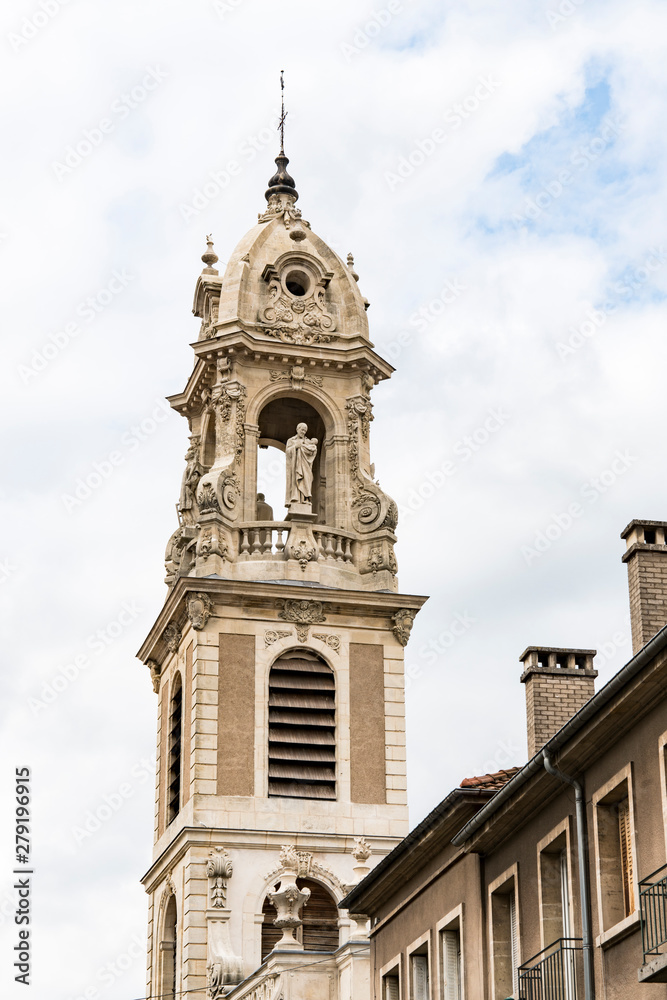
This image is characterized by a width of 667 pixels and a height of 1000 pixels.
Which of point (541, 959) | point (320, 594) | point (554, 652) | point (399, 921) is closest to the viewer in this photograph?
point (541, 959)

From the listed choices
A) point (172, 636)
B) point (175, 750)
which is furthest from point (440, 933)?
point (172, 636)

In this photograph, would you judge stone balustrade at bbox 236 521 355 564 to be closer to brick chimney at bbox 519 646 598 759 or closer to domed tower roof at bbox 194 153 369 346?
domed tower roof at bbox 194 153 369 346

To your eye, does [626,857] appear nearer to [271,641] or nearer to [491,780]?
[491,780]

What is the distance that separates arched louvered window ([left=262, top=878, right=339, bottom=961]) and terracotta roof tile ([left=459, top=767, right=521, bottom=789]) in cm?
1714

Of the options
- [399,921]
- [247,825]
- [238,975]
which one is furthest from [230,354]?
[399,921]

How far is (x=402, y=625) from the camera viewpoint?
177ft

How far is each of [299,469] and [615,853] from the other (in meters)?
29.2

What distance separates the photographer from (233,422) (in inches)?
2207

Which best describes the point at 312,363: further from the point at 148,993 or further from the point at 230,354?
the point at 148,993

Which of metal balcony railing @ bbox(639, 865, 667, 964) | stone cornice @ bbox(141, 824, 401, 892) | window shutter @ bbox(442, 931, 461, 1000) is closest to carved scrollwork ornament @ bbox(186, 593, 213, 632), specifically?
stone cornice @ bbox(141, 824, 401, 892)

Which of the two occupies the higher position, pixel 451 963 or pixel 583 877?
pixel 451 963

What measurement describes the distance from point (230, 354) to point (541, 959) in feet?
100

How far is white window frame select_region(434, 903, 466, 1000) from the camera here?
3312 centimetres

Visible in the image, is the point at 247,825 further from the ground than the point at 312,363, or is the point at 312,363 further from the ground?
the point at 312,363
